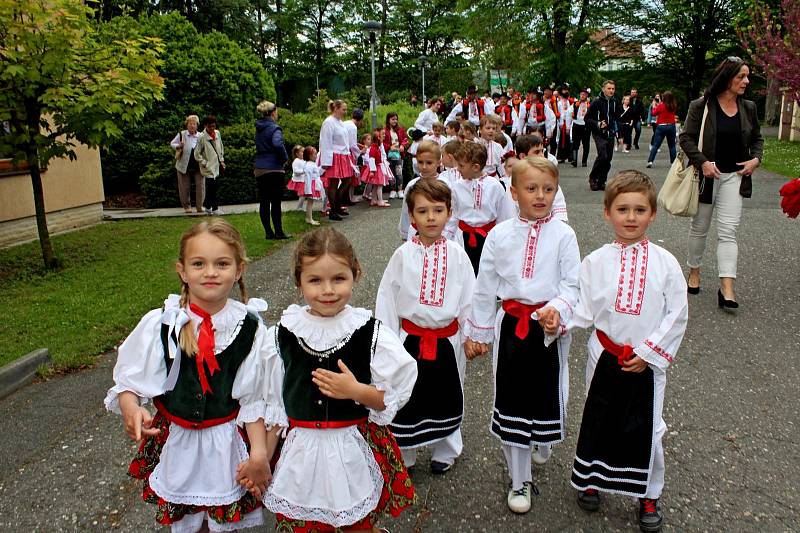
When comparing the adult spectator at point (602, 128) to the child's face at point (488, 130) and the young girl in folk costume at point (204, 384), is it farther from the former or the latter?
the young girl in folk costume at point (204, 384)

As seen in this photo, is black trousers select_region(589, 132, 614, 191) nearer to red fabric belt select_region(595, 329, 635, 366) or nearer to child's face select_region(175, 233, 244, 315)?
red fabric belt select_region(595, 329, 635, 366)

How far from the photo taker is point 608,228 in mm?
9852

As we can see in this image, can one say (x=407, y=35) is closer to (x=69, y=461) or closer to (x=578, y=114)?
(x=578, y=114)

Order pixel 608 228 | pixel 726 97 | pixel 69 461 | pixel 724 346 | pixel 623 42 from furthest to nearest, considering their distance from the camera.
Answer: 1. pixel 623 42
2. pixel 608 228
3. pixel 726 97
4. pixel 724 346
5. pixel 69 461

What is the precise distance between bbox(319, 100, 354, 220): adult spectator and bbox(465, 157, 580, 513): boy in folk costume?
27.7ft

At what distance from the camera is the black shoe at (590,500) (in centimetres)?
320

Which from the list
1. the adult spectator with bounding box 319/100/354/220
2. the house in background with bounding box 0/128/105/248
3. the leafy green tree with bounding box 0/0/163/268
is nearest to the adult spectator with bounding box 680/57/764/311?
the leafy green tree with bounding box 0/0/163/268

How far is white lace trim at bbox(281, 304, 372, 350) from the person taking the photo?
2494mm

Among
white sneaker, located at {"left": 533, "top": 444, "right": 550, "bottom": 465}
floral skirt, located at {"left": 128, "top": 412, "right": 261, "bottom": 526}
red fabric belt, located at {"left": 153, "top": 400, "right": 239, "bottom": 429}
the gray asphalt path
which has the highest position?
red fabric belt, located at {"left": 153, "top": 400, "right": 239, "bottom": 429}

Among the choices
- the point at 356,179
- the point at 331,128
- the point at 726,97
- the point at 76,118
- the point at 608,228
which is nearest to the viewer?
the point at 726,97

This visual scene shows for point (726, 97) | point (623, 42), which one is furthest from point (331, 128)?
point (623, 42)

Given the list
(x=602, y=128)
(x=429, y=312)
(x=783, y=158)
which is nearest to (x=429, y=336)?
(x=429, y=312)

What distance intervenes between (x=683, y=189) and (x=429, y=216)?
3.84m

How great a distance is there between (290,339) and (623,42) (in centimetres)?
4233
